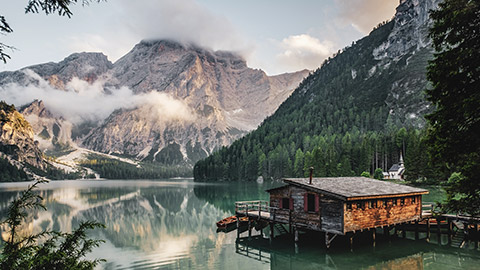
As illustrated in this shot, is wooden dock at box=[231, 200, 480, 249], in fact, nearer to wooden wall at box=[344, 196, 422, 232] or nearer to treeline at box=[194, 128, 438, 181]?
wooden wall at box=[344, 196, 422, 232]

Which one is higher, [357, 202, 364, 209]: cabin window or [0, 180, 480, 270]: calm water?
[357, 202, 364, 209]: cabin window

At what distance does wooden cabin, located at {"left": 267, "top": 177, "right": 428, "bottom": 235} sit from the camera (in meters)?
29.4

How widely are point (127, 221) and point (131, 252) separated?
22440mm

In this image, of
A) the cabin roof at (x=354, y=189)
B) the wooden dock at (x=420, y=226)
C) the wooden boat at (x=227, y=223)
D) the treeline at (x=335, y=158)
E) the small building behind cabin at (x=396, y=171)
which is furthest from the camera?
the small building behind cabin at (x=396, y=171)

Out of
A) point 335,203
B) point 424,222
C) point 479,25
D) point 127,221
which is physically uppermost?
point 479,25

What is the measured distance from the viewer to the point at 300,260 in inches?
1116

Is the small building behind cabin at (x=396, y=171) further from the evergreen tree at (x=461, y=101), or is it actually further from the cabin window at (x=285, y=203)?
the evergreen tree at (x=461, y=101)

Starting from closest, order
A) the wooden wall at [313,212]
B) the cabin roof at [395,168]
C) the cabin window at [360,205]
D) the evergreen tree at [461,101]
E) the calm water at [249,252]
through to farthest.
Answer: the evergreen tree at [461,101] → the calm water at [249,252] → the wooden wall at [313,212] → the cabin window at [360,205] → the cabin roof at [395,168]

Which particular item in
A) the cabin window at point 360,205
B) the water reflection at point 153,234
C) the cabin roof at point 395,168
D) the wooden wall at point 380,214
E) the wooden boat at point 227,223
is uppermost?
the cabin roof at point 395,168

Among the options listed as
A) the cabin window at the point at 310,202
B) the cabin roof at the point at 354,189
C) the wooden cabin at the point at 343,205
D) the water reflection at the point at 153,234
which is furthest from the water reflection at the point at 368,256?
the cabin roof at the point at 354,189

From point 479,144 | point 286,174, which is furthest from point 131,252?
point 286,174

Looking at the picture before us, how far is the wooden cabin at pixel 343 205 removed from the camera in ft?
96.4

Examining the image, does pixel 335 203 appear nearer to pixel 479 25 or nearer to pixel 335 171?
pixel 479 25

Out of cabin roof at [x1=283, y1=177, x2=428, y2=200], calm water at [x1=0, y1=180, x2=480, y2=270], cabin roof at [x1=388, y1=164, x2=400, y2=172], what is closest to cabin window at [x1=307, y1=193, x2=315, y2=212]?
cabin roof at [x1=283, y1=177, x2=428, y2=200]
